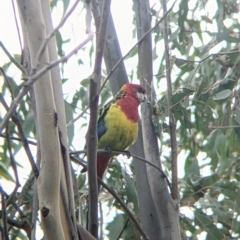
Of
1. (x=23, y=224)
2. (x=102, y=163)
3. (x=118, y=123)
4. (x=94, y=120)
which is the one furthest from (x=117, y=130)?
(x=94, y=120)

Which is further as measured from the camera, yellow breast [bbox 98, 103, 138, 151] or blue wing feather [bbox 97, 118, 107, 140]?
blue wing feather [bbox 97, 118, 107, 140]

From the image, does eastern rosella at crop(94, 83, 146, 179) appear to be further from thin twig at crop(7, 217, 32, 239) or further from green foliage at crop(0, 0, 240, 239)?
thin twig at crop(7, 217, 32, 239)

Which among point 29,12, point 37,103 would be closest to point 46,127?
point 37,103

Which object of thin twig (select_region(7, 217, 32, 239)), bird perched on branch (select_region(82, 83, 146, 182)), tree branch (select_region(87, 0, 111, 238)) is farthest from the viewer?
bird perched on branch (select_region(82, 83, 146, 182))

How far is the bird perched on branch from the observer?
131 inches

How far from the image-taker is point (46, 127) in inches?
67.4

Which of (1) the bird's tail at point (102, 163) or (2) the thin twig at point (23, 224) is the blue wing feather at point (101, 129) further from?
(2) the thin twig at point (23, 224)

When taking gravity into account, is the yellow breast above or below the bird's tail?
above

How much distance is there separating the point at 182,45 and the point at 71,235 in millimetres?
2349

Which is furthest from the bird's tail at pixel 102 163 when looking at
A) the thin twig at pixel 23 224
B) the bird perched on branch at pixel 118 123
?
the thin twig at pixel 23 224

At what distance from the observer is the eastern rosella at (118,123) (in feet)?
10.9

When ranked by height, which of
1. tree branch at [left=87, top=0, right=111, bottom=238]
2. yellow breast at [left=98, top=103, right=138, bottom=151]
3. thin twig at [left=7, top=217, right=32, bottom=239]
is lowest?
thin twig at [left=7, top=217, right=32, bottom=239]

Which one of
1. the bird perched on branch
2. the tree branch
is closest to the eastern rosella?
the bird perched on branch

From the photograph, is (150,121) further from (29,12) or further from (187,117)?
(29,12)
